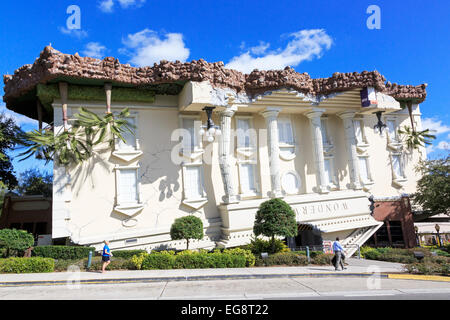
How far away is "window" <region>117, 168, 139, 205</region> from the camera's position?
18344 millimetres

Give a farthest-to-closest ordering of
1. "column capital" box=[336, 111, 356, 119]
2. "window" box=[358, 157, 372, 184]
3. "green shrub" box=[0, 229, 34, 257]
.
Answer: "window" box=[358, 157, 372, 184], "column capital" box=[336, 111, 356, 119], "green shrub" box=[0, 229, 34, 257]

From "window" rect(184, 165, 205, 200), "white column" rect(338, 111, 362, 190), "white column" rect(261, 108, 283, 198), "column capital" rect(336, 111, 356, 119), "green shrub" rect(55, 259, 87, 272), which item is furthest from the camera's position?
"column capital" rect(336, 111, 356, 119)

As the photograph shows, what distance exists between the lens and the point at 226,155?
19828 millimetres

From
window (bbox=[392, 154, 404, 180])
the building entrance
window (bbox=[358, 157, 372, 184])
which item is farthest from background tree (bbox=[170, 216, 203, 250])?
window (bbox=[392, 154, 404, 180])

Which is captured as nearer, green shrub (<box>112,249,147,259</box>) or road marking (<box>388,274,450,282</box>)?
road marking (<box>388,274,450,282</box>)

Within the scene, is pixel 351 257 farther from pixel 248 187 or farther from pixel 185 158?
pixel 185 158

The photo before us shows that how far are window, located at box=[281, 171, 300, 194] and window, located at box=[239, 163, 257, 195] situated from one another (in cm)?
256

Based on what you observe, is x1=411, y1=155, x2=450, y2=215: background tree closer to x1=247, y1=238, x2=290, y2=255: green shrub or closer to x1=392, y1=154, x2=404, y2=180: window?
x1=392, y1=154, x2=404, y2=180: window

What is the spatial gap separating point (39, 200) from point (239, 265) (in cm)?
1600

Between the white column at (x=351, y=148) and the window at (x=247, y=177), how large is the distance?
8.45m

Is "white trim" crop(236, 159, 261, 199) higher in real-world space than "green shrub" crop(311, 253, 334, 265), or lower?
higher

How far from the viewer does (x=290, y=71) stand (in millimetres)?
20859

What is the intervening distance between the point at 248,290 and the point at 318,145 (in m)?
15.8

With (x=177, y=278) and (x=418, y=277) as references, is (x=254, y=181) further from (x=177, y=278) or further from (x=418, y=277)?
(x=418, y=277)
